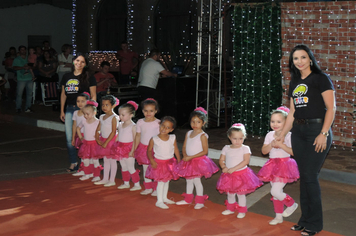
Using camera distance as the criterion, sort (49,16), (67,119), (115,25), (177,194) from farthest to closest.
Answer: (49,16), (115,25), (67,119), (177,194)

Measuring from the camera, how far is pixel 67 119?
7.75 m

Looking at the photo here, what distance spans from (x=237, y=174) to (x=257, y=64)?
5197 mm

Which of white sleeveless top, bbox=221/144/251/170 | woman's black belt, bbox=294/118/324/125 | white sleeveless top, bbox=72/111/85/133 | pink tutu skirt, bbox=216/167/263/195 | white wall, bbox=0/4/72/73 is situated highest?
white wall, bbox=0/4/72/73

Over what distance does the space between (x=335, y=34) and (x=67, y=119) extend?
16.8ft

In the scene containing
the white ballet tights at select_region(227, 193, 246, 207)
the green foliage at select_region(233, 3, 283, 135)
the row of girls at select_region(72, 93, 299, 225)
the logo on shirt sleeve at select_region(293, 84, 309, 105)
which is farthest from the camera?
the green foliage at select_region(233, 3, 283, 135)

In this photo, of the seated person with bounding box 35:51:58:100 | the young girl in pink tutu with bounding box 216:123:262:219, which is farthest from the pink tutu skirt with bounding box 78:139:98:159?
the seated person with bounding box 35:51:58:100

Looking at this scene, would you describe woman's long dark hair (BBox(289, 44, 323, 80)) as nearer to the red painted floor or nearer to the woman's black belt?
the woman's black belt

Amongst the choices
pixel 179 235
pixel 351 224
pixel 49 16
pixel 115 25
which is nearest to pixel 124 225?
pixel 179 235

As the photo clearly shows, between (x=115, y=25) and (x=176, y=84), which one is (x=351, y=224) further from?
(x=115, y=25)

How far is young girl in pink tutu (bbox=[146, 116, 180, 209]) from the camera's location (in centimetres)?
608

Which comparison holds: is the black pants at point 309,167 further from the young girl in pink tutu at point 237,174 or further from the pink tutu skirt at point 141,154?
the pink tutu skirt at point 141,154

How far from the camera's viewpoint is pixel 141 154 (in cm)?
661

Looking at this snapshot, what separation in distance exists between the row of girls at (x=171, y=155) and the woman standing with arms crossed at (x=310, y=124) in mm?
391

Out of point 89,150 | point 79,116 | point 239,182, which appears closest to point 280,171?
point 239,182
